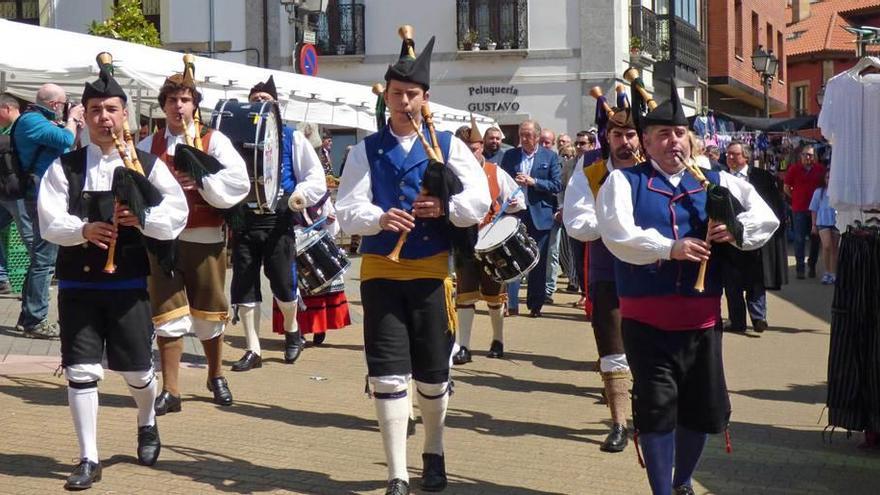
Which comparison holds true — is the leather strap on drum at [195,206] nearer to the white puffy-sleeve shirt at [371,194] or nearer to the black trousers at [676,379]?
the white puffy-sleeve shirt at [371,194]

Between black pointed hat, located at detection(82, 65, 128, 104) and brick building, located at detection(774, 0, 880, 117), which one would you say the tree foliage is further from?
brick building, located at detection(774, 0, 880, 117)

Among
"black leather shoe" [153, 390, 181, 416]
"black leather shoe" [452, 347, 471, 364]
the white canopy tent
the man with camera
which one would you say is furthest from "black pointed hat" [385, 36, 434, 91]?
the white canopy tent

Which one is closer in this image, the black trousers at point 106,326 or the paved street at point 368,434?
the black trousers at point 106,326

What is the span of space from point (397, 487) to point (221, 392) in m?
2.51

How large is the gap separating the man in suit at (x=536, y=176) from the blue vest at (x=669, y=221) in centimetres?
675

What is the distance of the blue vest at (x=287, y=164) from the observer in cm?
910

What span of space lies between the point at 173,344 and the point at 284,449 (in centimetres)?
112

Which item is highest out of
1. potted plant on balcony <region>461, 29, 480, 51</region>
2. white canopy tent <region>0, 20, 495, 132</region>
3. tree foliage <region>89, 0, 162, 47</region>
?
potted plant on balcony <region>461, 29, 480, 51</region>

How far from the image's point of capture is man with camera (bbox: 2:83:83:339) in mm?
10117

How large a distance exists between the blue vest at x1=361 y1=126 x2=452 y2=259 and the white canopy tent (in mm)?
7225

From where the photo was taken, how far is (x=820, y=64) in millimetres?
52938

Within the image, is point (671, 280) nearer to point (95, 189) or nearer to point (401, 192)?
point (401, 192)

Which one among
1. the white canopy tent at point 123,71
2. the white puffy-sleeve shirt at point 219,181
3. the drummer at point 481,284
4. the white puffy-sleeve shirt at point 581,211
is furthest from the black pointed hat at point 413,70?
the white canopy tent at point 123,71

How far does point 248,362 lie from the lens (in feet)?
30.5
